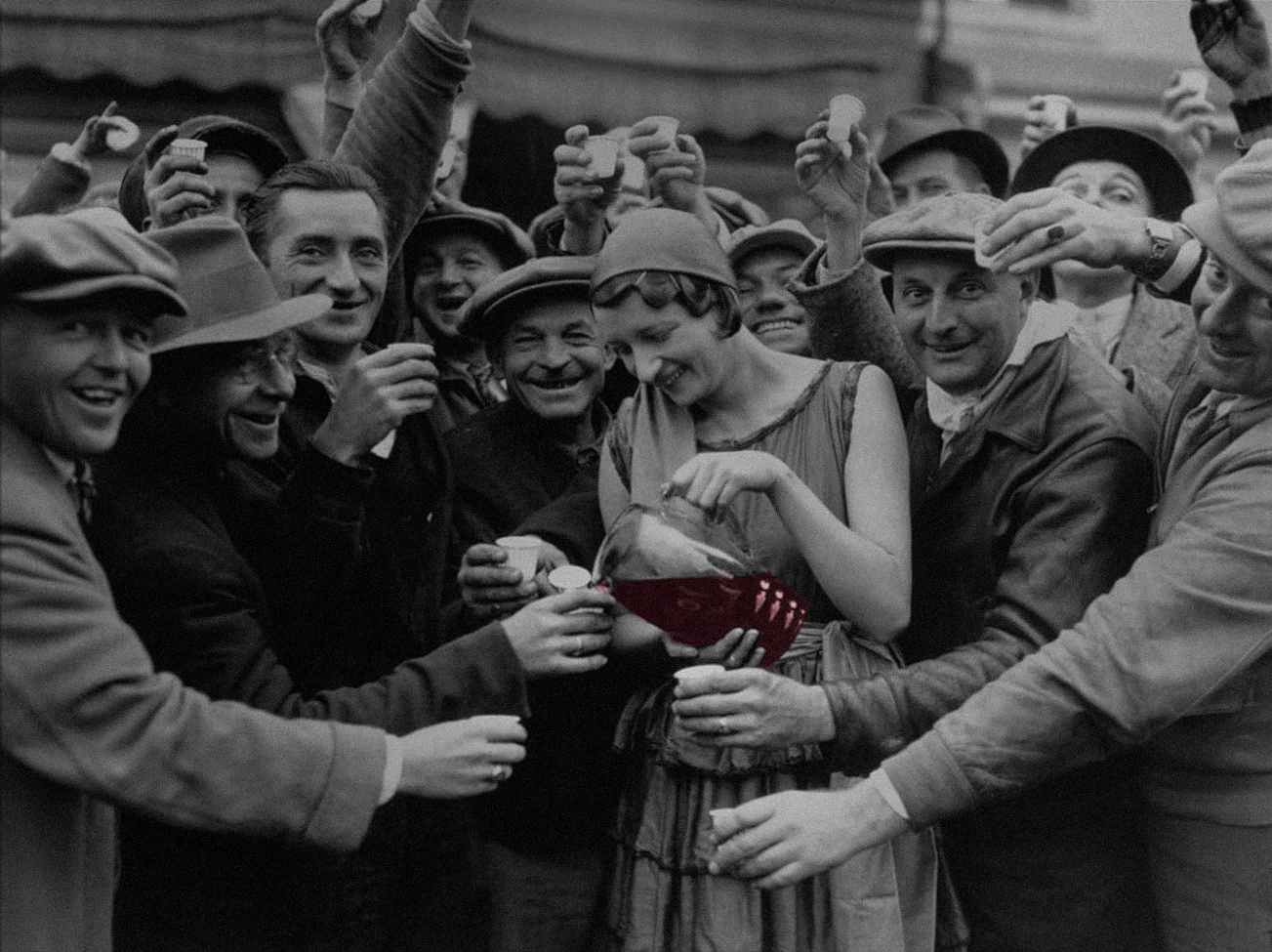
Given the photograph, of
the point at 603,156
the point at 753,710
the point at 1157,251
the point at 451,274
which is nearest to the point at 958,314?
the point at 1157,251

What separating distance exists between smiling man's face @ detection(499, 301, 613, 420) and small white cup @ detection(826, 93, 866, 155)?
699mm

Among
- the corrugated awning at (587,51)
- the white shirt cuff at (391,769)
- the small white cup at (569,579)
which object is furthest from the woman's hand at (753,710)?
the corrugated awning at (587,51)

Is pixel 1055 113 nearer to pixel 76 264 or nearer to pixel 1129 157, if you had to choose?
pixel 1129 157

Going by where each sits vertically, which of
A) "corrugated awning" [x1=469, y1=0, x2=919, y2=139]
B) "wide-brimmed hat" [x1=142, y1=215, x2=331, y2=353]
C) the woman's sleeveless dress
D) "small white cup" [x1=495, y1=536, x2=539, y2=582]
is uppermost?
"corrugated awning" [x1=469, y1=0, x2=919, y2=139]

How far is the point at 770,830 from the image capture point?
2539mm

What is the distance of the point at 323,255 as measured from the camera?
129 inches

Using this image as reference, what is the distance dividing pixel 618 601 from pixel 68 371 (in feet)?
3.63

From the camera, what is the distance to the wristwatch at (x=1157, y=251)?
2.95 meters

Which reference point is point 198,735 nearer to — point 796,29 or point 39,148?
point 39,148

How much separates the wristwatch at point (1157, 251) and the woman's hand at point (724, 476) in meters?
0.87

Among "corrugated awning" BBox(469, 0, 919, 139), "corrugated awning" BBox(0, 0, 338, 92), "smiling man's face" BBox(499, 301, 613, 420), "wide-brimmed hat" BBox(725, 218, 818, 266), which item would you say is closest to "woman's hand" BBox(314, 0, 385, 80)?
"smiling man's face" BBox(499, 301, 613, 420)

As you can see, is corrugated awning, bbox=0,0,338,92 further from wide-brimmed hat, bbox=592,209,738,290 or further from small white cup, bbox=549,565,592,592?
small white cup, bbox=549,565,592,592

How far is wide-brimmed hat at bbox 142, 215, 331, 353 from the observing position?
2586 mm

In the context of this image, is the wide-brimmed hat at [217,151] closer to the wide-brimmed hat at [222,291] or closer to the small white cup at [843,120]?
the wide-brimmed hat at [222,291]
